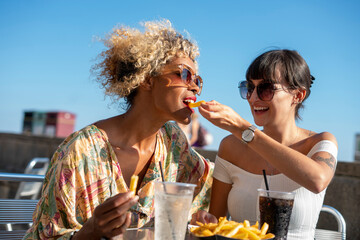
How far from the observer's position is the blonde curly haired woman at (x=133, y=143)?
2305 millimetres

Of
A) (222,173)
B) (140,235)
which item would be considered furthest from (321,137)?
(140,235)

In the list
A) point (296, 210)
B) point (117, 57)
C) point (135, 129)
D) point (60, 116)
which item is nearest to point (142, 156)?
point (135, 129)

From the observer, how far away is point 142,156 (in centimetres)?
284

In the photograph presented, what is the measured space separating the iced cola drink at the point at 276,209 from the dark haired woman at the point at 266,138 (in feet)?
1.65

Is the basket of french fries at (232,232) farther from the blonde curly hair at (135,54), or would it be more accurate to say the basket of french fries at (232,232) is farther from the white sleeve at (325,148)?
→ the blonde curly hair at (135,54)

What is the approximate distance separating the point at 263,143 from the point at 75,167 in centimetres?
109

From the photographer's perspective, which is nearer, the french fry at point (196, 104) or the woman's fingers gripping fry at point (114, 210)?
the woman's fingers gripping fry at point (114, 210)

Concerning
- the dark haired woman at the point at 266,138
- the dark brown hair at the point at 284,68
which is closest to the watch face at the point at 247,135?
the dark haired woman at the point at 266,138

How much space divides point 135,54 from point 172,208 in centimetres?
144

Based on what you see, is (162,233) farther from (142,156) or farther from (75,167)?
(142,156)

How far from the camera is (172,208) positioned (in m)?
1.68

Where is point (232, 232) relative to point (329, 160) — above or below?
below

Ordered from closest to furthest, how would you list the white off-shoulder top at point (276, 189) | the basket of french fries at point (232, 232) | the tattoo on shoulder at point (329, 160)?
the basket of french fries at point (232, 232) < the tattoo on shoulder at point (329, 160) < the white off-shoulder top at point (276, 189)

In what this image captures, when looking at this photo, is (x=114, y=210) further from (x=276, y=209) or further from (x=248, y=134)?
(x=248, y=134)
